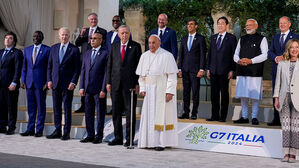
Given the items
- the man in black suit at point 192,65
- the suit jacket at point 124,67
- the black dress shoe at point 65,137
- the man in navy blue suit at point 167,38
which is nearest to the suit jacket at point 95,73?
the suit jacket at point 124,67

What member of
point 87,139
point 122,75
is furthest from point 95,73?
point 87,139

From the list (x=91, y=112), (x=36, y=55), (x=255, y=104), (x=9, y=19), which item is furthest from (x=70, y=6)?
(x=255, y=104)

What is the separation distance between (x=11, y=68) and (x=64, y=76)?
1.14 metres

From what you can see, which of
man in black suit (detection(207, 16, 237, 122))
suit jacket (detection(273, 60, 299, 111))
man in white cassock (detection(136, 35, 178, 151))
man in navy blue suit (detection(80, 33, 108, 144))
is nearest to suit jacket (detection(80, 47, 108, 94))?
man in navy blue suit (detection(80, 33, 108, 144))

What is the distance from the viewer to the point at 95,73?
23.0 ft

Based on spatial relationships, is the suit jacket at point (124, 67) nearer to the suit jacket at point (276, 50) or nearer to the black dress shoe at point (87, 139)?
the black dress shoe at point (87, 139)

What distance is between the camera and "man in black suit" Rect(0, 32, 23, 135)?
7723mm

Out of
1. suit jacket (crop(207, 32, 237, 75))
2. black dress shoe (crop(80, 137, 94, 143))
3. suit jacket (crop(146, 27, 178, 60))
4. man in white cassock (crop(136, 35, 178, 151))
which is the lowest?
black dress shoe (crop(80, 137, 94, 143))

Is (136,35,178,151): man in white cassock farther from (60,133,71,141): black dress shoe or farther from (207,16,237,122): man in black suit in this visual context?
(60,133,71,141): black dress shoe

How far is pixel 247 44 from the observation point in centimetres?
706

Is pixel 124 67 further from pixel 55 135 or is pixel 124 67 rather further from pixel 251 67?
pixel 251 67

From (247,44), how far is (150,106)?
1722mm

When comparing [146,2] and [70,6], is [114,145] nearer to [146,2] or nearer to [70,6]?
[70,6]

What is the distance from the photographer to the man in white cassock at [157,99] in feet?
21.4
